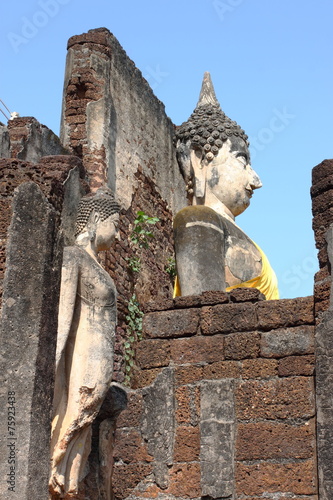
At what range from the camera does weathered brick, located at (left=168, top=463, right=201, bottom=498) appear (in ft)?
21.1

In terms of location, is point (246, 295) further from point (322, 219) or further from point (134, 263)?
point (134, 263)

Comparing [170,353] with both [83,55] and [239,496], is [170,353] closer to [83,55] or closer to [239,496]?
[239,496]

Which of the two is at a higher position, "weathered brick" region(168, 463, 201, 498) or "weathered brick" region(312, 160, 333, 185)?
"weathered brick" region(312, 160, 333, 185)

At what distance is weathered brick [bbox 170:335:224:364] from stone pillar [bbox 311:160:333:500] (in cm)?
75

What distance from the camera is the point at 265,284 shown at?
7.49 metres

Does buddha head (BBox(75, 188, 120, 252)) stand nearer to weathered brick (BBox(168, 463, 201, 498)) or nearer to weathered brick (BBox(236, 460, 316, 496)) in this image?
weathered brick (BBox(168, 463, 201, 498))

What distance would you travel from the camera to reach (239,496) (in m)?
6.32

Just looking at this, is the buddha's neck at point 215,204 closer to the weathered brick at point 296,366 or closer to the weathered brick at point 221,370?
the weathered brick at point 221,370

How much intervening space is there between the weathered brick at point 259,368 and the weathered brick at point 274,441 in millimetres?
341

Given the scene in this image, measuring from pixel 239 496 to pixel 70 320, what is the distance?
1.77m

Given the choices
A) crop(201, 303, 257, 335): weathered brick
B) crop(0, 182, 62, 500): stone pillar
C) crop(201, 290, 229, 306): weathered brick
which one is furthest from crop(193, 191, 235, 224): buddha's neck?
crop(0, 182, 62, 500): stone pillar

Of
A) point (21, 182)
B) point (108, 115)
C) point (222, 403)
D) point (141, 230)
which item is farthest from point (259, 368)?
point (141, 230)

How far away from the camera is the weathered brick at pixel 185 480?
6.45m

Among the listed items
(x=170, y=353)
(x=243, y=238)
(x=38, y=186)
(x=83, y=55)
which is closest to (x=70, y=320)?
(x=38, y=186)
